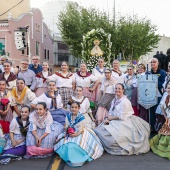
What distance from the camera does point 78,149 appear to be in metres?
4.87

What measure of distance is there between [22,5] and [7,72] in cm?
3095

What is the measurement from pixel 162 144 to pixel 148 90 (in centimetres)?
169

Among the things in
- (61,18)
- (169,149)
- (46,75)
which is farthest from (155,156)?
A: (61,18)

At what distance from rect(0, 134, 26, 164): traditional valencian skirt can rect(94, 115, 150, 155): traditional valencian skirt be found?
1401 millimetres

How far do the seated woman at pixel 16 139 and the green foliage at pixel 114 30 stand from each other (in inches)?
803

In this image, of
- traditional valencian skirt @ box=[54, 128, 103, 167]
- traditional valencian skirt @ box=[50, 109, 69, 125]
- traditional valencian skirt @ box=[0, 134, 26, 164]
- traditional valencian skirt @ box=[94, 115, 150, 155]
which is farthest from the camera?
traditional valencian skirt @ box=[50, 109, 69, 125]

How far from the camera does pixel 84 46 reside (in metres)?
14.0

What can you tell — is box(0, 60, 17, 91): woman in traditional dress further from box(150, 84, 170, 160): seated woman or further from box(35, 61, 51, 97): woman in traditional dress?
box(150, 84, 170, 160): seated woman

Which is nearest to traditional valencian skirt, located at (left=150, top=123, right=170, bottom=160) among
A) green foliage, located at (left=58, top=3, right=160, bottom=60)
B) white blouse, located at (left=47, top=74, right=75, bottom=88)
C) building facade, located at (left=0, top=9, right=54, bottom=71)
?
white blouse, located at (left=47, top=74, right=75, bottom=88)

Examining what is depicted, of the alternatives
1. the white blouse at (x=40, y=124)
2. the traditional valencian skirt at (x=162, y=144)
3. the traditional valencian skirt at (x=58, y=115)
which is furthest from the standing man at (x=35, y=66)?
the traditional valencian skirt at (x=162, y=144)

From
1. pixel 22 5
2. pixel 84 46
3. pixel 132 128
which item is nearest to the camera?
pixel 132 128

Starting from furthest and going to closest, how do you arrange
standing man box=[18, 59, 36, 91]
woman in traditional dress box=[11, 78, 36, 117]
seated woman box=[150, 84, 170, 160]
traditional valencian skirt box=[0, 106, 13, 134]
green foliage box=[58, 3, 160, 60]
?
green foliage box=[58, 3, 160, 60], standing man box=[18, 59, 36, 91], woman in traditional dress box=[11, 78, 36, 117], traditional valencian skirt box=[0, 106, 13, 134], seated woman box=[150, 84, 170, 160]

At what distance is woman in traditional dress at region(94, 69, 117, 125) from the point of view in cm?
698

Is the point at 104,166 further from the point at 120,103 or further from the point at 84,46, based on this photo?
the point at 84,46
